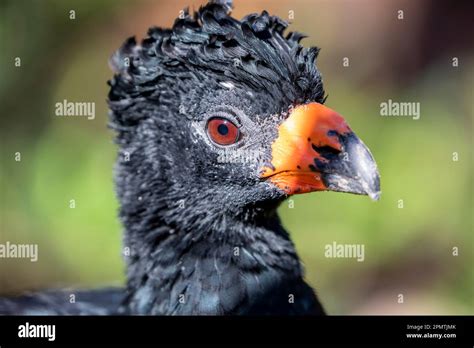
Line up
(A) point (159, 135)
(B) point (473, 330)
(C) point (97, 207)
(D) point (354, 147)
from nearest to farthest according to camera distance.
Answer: (D) point (354, 147)
(A) point (159, 135)
(B) point (473, 330)
(C) point (97, 207)

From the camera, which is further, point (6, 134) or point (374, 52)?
point (374, 52)

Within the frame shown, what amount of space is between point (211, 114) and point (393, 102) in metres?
4.66

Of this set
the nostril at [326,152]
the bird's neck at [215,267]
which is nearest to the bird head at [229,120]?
the nostril at [326,152]

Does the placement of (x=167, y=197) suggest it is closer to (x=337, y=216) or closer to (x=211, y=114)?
(x=211, y=114)

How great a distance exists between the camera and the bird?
439 centimetres

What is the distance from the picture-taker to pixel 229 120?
4.45 m

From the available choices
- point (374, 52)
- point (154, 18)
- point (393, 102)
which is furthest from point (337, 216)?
point (154, 18)

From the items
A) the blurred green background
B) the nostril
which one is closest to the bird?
the nostril

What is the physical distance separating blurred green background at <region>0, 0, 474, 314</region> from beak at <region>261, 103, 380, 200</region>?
3567mm

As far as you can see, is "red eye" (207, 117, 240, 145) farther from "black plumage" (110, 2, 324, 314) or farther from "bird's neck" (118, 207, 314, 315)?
"bird's neck" (118, 207, 314, 315)

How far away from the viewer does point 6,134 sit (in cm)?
838

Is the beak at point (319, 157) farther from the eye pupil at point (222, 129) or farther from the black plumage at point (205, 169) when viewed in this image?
the eye pupil at point (222, 129)

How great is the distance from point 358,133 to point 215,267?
407 centimetres

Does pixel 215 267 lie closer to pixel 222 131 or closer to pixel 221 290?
pixel 221 290
